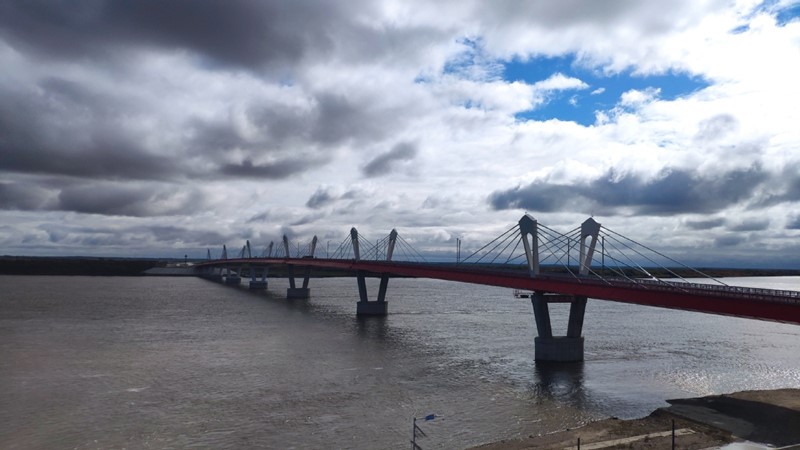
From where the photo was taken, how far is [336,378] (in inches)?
2063

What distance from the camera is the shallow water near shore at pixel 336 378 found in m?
36.8

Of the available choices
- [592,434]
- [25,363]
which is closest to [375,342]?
[25,363]

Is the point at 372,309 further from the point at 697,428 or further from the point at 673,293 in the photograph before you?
the point at 697,428

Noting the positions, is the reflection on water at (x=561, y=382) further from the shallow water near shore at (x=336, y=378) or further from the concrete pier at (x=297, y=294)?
the concrete pier at (x=297, y=294)

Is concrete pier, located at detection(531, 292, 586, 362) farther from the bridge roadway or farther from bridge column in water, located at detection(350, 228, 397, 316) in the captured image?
bridge column in water, located at detection(350, 228, 397, 316)

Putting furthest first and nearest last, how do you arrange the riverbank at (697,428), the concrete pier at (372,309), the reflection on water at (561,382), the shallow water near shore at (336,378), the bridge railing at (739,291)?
the concrete pier at (372,309), the reflection on water at (561,382), the bridge railing at (739,291), the shallow water near shore at (336,378), the riverbank at (697,428)

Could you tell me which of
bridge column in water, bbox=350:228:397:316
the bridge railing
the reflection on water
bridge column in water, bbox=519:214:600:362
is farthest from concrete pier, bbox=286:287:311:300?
the bridge railing

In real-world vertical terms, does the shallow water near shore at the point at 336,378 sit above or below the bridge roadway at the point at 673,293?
below

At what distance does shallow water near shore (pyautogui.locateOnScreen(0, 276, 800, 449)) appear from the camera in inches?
1448

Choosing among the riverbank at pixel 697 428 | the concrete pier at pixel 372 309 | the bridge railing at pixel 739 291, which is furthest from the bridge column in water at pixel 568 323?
the concrete pier at pixel 372 309

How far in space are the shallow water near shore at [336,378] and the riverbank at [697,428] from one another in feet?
7.92

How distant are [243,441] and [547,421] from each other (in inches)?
768

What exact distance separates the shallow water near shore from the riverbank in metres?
2.42

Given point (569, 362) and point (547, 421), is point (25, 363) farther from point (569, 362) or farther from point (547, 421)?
point (569, 362)
